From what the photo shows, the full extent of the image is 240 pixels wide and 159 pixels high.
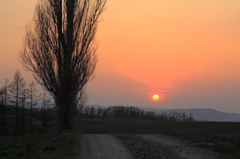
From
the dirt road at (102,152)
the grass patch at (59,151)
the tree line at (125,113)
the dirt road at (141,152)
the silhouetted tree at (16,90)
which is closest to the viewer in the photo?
the grass patch at (59,151)

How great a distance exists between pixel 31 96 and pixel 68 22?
1188 inches

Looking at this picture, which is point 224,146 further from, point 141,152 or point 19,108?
point 19,108

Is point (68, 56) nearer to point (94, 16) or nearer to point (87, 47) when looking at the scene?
point (87, 47)

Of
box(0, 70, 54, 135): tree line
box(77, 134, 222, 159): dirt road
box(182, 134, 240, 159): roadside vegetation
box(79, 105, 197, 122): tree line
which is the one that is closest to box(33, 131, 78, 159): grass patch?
box(77, 134, 222, 159): dirt road

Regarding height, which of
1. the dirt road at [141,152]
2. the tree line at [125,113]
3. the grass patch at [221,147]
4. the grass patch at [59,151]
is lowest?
the tree line at [125,113]

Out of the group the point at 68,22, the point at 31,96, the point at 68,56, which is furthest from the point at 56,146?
the point at 31,96

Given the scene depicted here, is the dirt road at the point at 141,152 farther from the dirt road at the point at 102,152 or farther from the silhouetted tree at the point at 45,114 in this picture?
the silhouetted tree at the point at 45,114

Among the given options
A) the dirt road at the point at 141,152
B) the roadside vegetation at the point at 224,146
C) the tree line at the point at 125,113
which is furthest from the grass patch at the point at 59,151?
the tree line at the point at 125,113

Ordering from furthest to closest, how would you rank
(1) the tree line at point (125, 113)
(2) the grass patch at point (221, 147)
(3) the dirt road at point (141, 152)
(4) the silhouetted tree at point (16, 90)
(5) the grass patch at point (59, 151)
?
1. (1) the tree line at point (125, 113)
2. (4) the silhouetted tree at point (16, 90)
3. (2) the grass patch at point (221, 147)
4. (3) the dirt road at point (141, 152)
5. (5) the grass patch at point (59, 151)

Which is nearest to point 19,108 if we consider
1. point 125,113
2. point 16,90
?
point 16,90

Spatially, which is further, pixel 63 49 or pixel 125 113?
pixel 125 113

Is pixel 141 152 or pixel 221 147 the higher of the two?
pixel 221 147

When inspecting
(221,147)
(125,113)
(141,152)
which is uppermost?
(221,147)

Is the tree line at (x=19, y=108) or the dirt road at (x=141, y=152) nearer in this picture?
the dirt road at (x=141, y=152)
